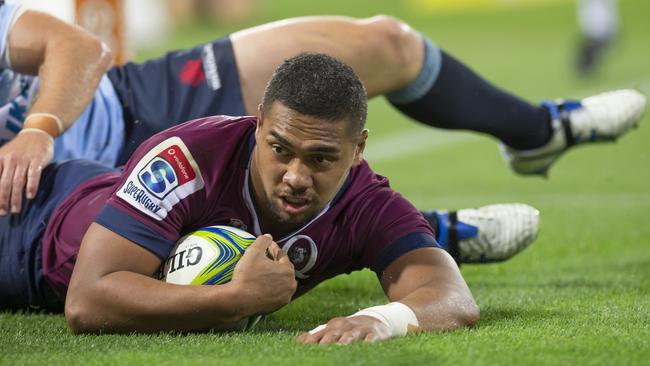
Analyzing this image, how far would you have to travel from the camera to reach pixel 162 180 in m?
3.76

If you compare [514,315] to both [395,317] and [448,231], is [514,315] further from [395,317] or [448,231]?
[448,231]

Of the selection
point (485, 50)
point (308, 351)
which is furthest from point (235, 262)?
point (485, 50)

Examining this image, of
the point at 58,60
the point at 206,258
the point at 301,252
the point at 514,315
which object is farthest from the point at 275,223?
the point at 58,60

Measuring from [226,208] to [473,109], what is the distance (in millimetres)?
1896

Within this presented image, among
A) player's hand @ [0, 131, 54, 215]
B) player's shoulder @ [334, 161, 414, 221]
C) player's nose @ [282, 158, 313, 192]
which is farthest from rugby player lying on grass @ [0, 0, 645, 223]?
player's nose @ [282, 158, 313, 192]

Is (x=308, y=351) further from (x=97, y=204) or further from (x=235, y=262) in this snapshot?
(x=97, y=204)

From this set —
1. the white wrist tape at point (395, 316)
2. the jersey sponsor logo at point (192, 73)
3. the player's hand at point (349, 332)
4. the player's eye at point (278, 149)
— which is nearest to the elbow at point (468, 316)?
the white wrist tape at point (395, 316)

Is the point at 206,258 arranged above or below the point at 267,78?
below

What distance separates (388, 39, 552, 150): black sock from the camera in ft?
17.8

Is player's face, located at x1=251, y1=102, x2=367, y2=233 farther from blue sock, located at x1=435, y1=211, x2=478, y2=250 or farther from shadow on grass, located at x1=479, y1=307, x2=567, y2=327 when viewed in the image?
blue sock, located at x1=435, y1=211, x2=478, y2=250

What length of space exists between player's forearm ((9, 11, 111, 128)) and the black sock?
1.31 m

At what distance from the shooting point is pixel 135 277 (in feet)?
12.0

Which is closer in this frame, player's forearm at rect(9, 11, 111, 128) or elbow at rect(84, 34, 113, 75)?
player's forearm at rect(9, 11, 111, 128)

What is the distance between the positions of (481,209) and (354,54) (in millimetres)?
821
